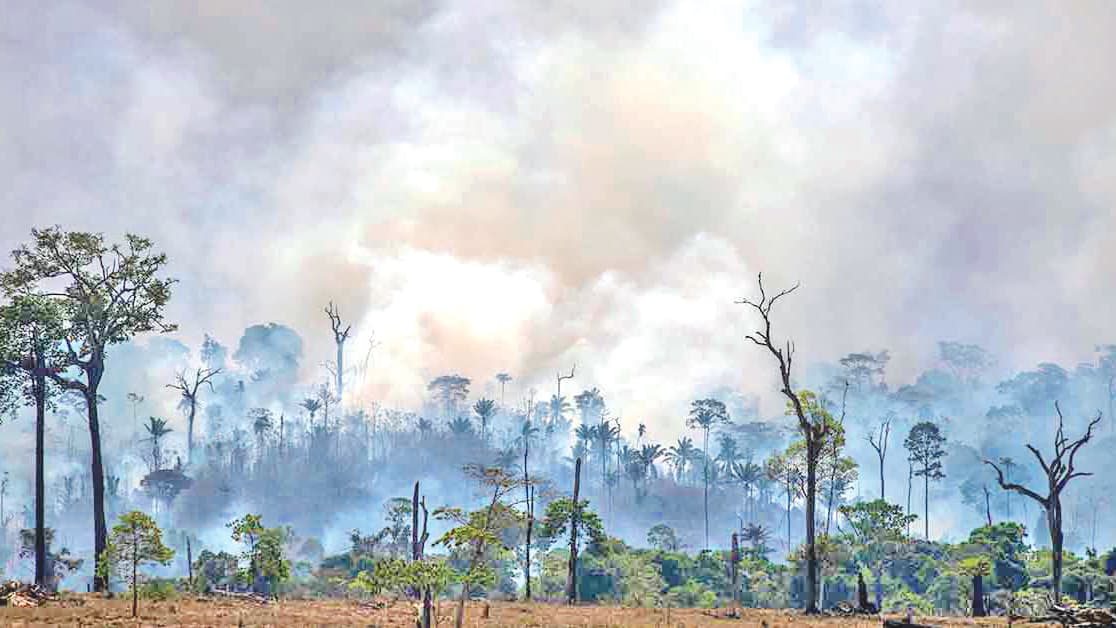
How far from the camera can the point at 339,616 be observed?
41000 mm

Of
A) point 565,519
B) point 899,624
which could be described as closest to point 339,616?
point 899,624

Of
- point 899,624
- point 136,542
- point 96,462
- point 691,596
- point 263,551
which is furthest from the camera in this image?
point 691,596

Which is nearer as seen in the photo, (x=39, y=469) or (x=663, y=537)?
(x=39, y=469)

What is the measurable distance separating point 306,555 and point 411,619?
109809 millimetres

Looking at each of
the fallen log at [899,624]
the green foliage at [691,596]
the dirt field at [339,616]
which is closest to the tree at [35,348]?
the dirt field at [339,616]

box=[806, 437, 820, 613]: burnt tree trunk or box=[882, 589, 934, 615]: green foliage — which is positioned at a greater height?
box=[806, 437, 820, 613]: burnt tree trunk

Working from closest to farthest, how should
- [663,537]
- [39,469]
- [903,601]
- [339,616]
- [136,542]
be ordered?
[136,542] → [339,616] → [39,469] → [903,601] → [663,537]

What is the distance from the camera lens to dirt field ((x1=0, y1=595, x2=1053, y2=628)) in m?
36.4

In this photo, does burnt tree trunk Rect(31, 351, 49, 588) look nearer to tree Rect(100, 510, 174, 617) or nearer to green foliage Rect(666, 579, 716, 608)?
tree Rect(100, 510, 174, 617)

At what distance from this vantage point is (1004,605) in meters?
66.4

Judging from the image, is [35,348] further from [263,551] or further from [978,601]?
[978,601]

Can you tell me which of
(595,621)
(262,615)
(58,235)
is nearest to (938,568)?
(595,621)

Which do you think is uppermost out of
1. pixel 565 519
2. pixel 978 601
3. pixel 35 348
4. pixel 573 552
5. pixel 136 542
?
pixel 35 348

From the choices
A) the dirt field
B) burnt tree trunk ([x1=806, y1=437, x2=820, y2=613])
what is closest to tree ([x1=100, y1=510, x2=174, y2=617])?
the dirt field
